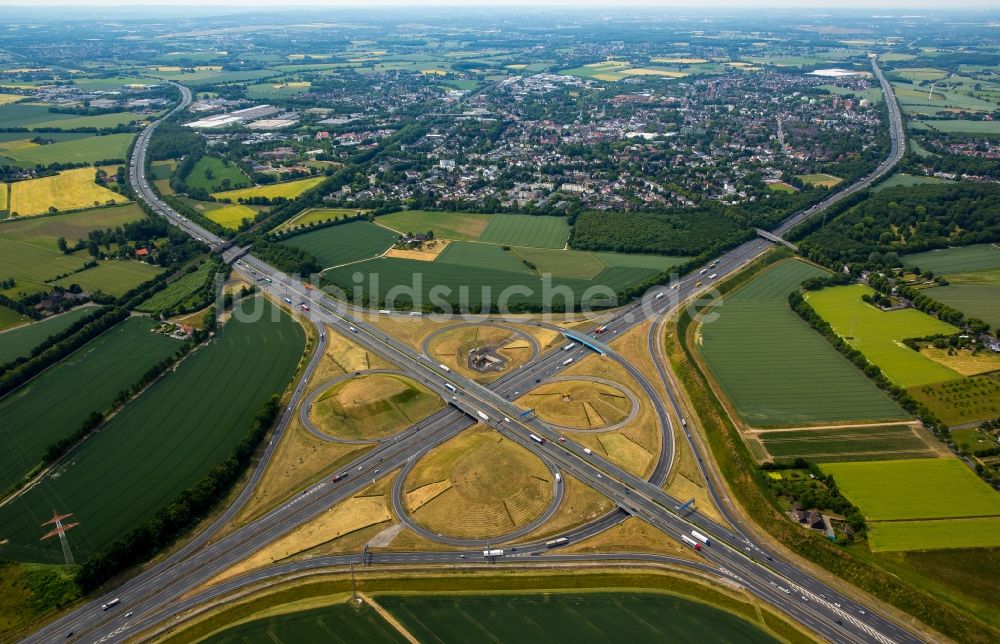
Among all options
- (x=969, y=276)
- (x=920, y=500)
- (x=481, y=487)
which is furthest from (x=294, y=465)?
(x=969, y=276)

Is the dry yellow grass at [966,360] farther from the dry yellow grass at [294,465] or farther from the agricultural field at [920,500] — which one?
the dry yellow grass at [294,465]

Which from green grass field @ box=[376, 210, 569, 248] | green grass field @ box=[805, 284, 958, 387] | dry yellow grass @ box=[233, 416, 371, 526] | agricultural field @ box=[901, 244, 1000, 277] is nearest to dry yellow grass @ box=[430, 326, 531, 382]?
dry yellow grass @ box=[233, 416, 371, 526]

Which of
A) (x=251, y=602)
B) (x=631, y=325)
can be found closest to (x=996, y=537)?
(x=631, y=325)

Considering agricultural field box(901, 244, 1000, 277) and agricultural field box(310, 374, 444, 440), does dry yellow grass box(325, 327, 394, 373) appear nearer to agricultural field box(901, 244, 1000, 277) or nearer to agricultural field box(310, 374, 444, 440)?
agricultural field box(310, 374, 444, 440)

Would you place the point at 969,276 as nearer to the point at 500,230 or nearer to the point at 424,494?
the point at 500,230

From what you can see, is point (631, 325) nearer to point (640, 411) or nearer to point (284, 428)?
point (640, 411)
